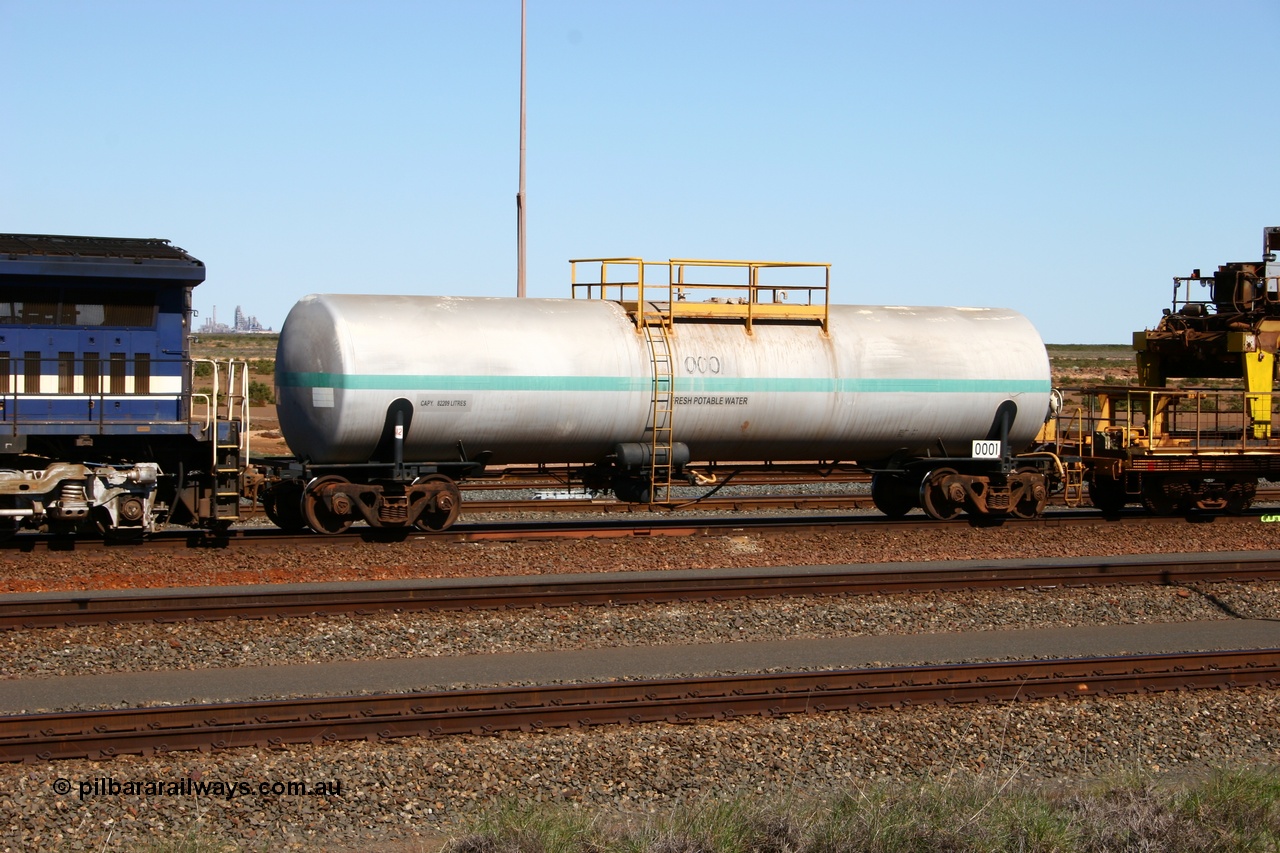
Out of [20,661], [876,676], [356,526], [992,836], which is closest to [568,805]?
[992,836]

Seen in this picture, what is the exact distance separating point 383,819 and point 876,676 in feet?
13.9

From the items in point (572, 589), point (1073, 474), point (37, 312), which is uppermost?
point (37, 312)

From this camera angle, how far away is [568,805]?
7.26m

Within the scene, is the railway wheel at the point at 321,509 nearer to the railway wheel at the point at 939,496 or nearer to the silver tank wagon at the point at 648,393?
the silver tank wagon at the point at 648,393

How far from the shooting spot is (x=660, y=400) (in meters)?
17.1

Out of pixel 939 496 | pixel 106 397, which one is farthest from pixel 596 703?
pixel 939 496

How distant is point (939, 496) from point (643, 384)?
5278 millimetres

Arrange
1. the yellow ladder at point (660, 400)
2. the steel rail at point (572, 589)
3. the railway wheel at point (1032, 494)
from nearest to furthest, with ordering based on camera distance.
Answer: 1. the steel rail at point (572, 589)
2. the yellow ladder at point (660, 400)
3. the railway wheel at point (1032, 494)

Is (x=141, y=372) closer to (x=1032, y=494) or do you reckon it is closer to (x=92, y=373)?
(x=92, y=373)

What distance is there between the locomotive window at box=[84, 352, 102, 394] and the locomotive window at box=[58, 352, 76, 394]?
14 centimetres

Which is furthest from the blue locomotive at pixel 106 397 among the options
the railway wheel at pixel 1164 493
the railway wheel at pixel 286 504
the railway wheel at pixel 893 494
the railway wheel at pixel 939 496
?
the railway wheel at pixel 1164 493

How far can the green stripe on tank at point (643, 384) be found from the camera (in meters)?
16.0

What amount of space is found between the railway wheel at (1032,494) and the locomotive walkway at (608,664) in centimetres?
681

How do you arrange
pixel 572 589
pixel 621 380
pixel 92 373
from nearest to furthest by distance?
1. pixel 572 589
2. pixel 92 373
3. pixel 621 380
